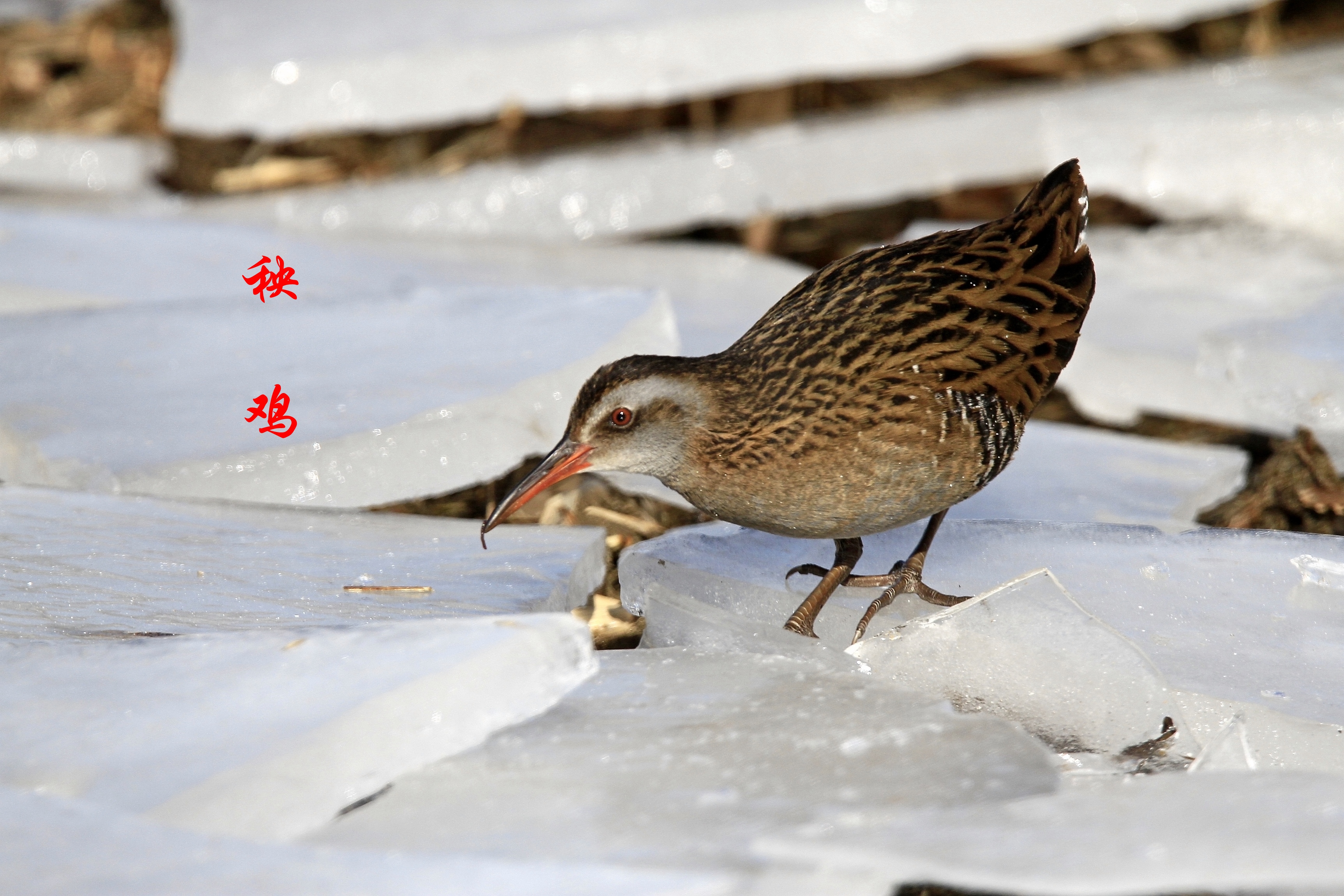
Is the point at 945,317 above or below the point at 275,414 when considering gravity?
above

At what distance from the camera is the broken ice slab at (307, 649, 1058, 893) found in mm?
1647

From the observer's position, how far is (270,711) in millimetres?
1807

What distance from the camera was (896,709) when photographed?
1.95 metres

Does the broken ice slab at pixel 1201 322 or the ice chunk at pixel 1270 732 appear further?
the broken ice slab at pixel 1201 322

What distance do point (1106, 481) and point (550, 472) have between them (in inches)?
54.6

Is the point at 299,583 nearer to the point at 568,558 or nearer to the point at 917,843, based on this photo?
the point at 568,558

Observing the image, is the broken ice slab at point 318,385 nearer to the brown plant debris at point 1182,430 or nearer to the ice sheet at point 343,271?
the ice sheet at point 343,271

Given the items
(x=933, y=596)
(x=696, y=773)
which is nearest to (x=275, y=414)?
(x=933, y=596)

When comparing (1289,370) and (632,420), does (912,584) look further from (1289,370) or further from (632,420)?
(1289,370)

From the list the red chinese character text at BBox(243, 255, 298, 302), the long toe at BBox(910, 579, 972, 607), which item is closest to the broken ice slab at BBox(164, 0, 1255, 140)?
the red chinese character text at BBox(243, 255, 298, 302)

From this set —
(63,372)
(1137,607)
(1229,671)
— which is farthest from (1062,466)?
(63,372)

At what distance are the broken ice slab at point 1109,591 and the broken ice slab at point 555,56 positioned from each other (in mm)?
2144

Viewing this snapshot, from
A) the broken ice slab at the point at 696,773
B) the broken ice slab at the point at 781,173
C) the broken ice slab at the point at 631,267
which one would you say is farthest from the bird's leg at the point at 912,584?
the broken ice slab at the point at 781,173

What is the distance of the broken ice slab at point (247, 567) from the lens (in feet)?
7.59
